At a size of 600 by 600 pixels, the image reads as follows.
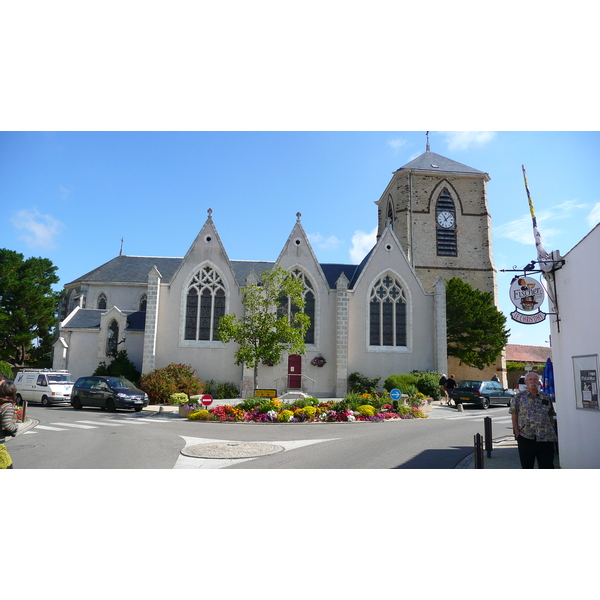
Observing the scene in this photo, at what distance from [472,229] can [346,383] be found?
59.3 feet

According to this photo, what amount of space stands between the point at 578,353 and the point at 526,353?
49105mm

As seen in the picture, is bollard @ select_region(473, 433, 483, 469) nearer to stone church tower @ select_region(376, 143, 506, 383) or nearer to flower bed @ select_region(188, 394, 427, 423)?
flower bed @ select_region(188, 394, 427, 423)

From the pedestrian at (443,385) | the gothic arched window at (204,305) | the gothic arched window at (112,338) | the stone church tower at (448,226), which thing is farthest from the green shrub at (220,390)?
the stone church tower at (448,226)

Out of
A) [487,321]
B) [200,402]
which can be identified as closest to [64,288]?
[200,402]

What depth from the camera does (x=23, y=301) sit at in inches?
1128

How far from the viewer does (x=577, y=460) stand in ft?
24.0

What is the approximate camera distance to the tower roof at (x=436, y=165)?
36.2 metres

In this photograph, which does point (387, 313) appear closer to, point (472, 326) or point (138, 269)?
point (472, 326)

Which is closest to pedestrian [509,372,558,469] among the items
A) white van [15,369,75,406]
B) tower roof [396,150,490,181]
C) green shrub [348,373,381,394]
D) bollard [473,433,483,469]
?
bollard [473,433,483,469]

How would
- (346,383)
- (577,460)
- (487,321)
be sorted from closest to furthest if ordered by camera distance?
1. (577,460)
2. (346,383)
3. (487,321)

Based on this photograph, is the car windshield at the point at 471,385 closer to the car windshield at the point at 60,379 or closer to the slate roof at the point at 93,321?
the slate roof at the point at 93,321

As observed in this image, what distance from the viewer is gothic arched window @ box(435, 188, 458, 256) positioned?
114 ft

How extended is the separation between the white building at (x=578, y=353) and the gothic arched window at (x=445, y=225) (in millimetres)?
27786
